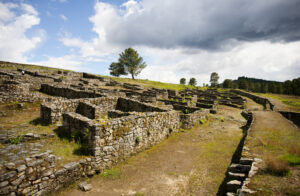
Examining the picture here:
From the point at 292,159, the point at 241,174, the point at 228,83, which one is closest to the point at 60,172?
the point at 241,174

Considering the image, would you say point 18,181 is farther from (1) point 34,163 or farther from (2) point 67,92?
(2) point 67,92

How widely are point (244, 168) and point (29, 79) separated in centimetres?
2831

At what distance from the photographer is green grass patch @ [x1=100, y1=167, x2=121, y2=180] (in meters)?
8.10

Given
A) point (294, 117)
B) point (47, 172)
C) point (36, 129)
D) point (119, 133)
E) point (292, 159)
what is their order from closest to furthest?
point (47, 172), point (292, 159), point (119, 133), point (36, 129), point (294, 117)

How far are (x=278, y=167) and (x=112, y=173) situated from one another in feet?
24.8

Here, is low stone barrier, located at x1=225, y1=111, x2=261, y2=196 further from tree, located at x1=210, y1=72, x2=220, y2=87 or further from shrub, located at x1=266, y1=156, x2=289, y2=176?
tree, located at x1=210, y1=72, x2=220, y2=87

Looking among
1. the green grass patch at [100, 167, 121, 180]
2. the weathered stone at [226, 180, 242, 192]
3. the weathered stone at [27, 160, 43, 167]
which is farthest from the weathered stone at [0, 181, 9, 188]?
the weathered stone at [226, 180, 242, 192]

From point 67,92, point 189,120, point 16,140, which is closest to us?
point 16,140

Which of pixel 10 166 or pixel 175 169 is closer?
pixel 10 166

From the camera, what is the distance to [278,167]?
21.6 ft

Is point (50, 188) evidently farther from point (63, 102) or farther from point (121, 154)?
point (63, 102)

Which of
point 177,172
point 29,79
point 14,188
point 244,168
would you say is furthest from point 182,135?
point 29,79

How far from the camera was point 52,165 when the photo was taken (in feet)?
21.9

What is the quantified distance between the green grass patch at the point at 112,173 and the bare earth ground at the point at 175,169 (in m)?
0.15
